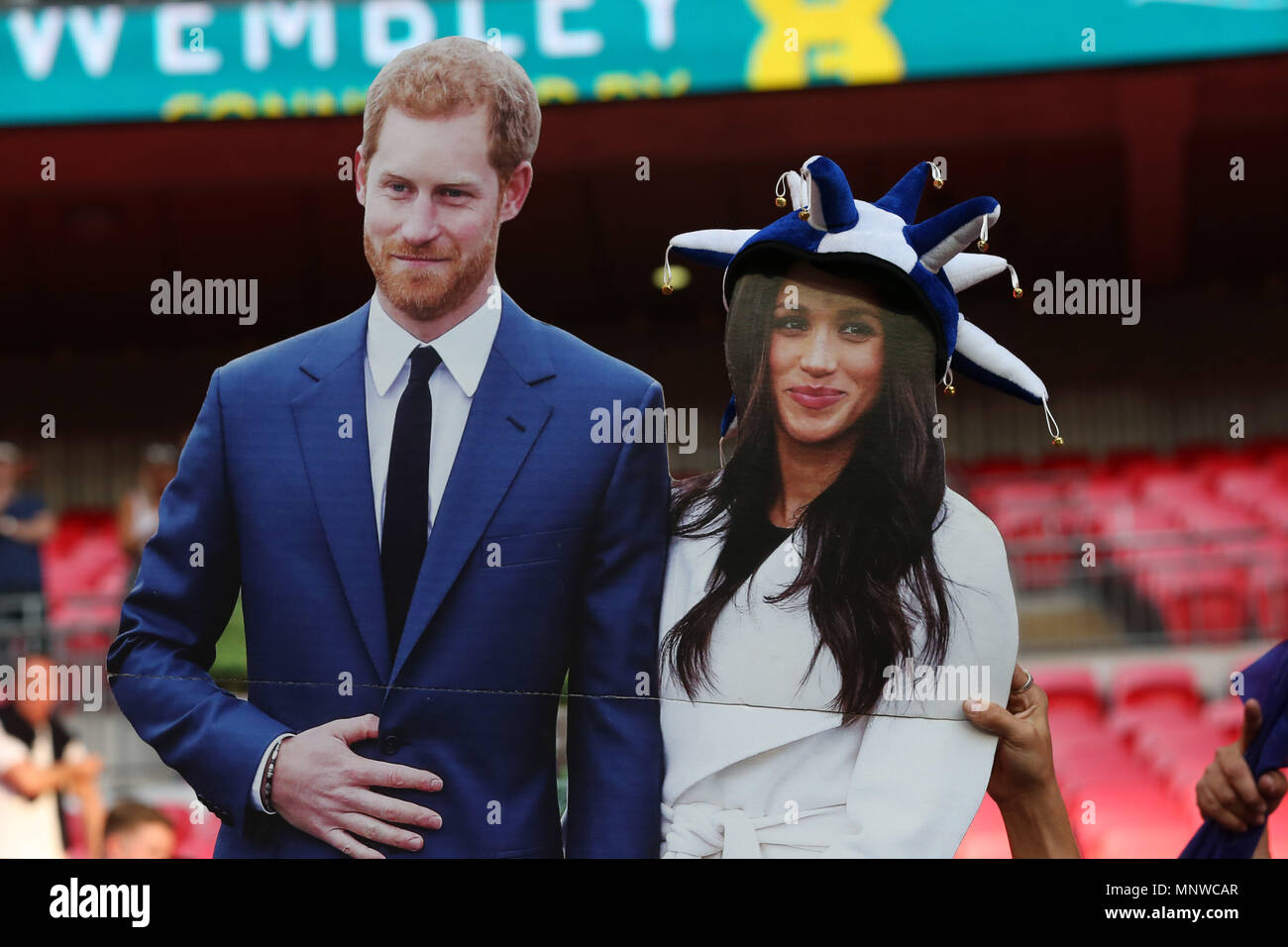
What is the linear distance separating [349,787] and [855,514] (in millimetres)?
1407

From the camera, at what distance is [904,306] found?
3551 millimetres

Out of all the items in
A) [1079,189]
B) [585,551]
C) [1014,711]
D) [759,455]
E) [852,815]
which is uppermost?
[1079,189]

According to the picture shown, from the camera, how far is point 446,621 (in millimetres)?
3465

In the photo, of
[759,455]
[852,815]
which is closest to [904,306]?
[759,455]

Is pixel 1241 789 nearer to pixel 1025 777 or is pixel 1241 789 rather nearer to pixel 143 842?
pixel 1025 777

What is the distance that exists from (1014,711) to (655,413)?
3.83ft

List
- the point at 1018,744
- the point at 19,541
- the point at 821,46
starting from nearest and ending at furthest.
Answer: the point at 1018,744 < the point at 19,541 < the point at 821,46

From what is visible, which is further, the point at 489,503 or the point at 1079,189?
the point at 1079,189

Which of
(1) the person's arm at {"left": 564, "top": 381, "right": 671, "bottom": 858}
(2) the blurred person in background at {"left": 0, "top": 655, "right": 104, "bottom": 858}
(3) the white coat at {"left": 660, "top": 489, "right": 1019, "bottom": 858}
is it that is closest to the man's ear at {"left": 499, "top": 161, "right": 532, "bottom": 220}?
(1) the person's arm at {"left": 564, "top": 381, "right": 671, "bottom": 858}

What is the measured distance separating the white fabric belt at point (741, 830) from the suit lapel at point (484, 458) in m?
0.79

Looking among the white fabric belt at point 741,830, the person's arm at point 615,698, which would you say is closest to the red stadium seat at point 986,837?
the white fabric belt at point 741,830

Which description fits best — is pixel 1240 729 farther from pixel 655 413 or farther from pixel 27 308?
pixel 27 308

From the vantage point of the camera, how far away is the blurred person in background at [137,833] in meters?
3.64

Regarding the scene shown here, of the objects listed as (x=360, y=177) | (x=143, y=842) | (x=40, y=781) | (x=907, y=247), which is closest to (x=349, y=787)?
(x=143, y=842)
